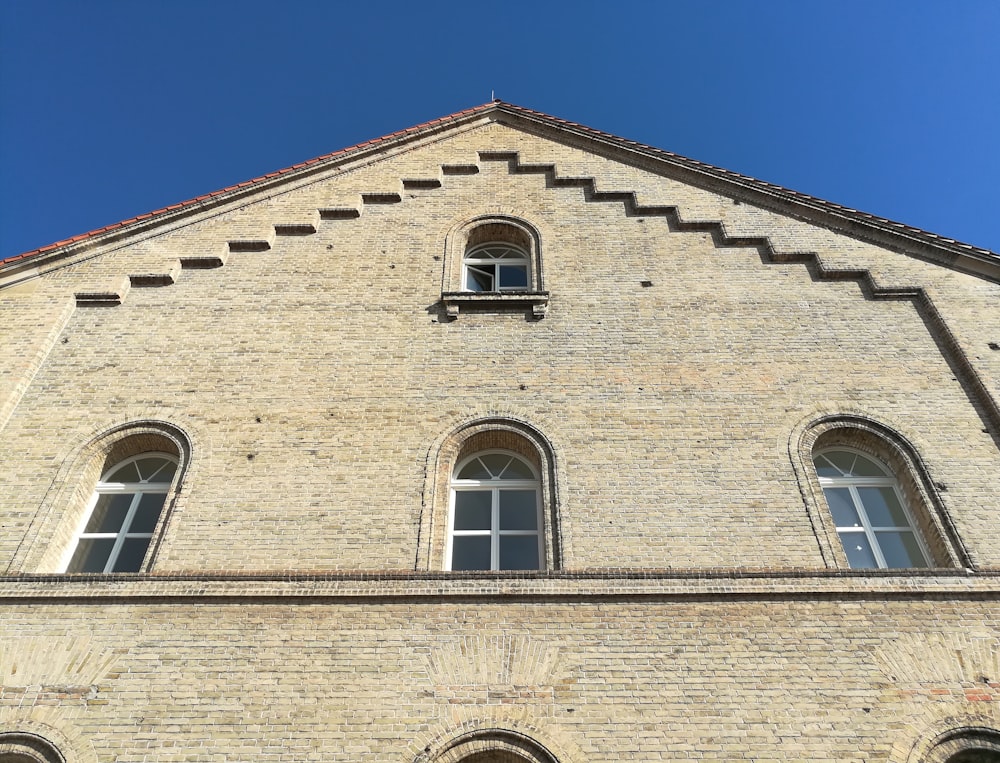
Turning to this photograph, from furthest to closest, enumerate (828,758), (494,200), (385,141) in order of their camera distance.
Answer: (385,141) < (494,200) < (828,758)

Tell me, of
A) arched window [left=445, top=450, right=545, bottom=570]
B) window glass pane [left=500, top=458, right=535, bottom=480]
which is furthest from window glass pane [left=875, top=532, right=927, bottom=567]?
window glass pane [left=500, top=458, right=535, bottom=480]

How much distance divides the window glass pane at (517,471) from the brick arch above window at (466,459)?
70 millimetres

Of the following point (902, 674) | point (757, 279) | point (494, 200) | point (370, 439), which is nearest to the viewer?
point (902, 674)

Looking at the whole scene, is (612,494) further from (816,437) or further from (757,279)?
(757,279)

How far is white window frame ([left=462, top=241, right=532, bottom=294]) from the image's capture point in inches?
455

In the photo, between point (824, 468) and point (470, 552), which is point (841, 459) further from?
point (470, 552)

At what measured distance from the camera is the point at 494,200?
12422mm

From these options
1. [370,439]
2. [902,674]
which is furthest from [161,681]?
[902,674]

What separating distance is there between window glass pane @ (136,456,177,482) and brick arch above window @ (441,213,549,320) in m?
3.77

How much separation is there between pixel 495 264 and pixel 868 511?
590 cm

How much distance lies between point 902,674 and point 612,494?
2992mm

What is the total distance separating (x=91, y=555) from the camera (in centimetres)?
858

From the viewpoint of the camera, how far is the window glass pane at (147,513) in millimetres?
8713

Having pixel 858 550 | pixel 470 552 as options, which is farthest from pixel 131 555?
pixel 858 550
